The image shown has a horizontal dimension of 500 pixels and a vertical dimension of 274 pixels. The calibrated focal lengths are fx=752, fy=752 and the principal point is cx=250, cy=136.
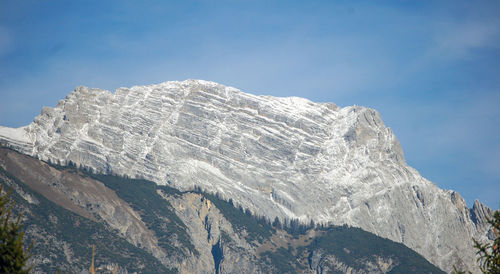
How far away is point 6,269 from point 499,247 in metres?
31.2

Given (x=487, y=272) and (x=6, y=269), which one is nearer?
(x=6, y=269)

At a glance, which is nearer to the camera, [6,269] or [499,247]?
[6,269]

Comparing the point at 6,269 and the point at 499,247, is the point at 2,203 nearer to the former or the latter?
the point at 6,269

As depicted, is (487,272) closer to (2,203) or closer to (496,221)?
(496,221)

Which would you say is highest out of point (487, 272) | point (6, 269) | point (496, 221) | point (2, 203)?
point (496, 221)

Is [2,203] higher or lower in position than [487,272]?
lower

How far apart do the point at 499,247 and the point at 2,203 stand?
104 feet

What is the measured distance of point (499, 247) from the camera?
49156 mm

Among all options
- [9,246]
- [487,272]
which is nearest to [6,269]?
[9,246]

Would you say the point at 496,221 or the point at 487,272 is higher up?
the point at 496,221

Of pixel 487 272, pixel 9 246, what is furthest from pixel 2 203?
pixel 487 272

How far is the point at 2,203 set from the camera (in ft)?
151

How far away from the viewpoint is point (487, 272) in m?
48.8

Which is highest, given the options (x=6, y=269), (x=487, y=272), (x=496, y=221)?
(x=496, y=221)
